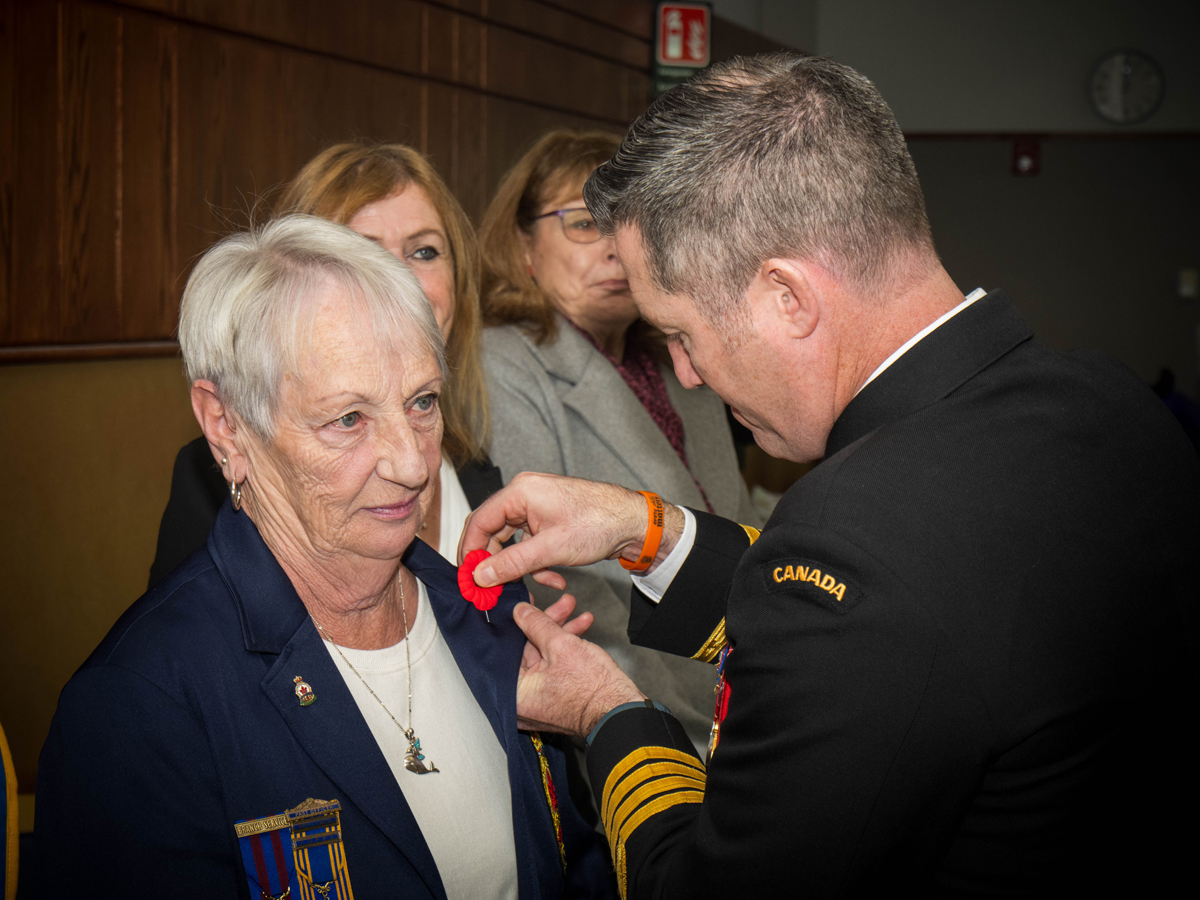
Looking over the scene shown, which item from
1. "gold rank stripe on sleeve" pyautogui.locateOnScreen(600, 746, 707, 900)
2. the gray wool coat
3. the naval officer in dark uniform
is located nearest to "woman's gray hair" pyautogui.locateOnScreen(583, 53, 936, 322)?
the naval officer in dark uniform

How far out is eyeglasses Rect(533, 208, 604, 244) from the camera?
94.4 inches

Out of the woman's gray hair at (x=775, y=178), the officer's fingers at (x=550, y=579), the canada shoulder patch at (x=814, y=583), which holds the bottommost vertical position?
the officer's fingers at (x=550, y=579)

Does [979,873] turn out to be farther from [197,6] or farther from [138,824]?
[197,6]

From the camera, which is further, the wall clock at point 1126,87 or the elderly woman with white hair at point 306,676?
the wall clock at point 1126,87

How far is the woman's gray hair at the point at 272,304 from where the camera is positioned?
1.29m

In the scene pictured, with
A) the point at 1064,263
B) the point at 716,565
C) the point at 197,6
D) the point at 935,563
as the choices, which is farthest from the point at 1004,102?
the point at 935,563

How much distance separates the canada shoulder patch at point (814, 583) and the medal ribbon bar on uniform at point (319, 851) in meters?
0.70

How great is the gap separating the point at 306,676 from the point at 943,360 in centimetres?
95

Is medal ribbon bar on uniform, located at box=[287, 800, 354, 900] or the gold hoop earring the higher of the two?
the gold hoop earring

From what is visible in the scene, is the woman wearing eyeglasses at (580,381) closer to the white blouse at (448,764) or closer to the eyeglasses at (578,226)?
the eyeglasses at (578,226)

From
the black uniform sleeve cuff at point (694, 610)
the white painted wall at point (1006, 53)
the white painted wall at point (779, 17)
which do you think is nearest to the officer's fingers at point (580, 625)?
the black uniform sleeve cuff at point (694, 610)

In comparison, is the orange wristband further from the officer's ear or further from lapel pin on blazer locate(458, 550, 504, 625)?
the officer's ear

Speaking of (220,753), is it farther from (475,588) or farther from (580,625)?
(580,625)

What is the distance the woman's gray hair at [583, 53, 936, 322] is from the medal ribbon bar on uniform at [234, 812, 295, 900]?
2.89ft
